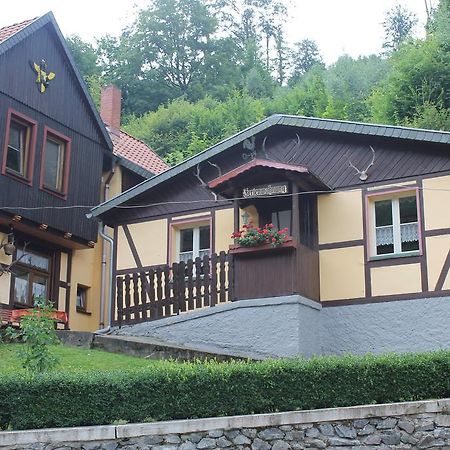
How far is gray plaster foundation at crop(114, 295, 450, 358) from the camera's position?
717 inches

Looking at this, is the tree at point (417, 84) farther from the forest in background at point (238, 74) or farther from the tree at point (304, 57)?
the tree at point (304, 57)

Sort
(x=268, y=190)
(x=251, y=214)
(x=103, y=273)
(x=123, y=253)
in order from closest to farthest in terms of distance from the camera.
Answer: (x=268, y=190)
(x=251, y=214)
(x=123, y=253)
(x=103, y=273)

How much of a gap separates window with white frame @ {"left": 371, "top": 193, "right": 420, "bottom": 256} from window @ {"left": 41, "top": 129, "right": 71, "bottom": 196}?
340 inches

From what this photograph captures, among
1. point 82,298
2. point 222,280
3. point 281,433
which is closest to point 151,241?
point 222,280

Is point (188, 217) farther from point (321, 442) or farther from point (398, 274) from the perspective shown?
point (321, 442)

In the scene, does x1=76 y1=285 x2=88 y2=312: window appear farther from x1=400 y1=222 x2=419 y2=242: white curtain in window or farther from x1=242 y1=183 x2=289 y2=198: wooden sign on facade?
x1=400 y1=222 x2=419 y2=242: white curtain in window

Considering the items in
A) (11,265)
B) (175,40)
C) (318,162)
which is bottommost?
(11,265)

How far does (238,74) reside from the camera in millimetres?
56531

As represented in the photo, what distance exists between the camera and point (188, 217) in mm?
21812

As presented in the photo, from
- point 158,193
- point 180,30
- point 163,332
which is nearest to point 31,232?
point 158,193

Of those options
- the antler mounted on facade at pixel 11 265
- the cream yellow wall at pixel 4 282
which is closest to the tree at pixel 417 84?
the antler mounted on facade at pixel 11 265

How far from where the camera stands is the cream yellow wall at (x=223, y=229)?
21.1 meters

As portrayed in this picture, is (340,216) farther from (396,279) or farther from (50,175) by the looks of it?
(50,175)

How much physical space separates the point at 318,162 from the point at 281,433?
908 centimetres
